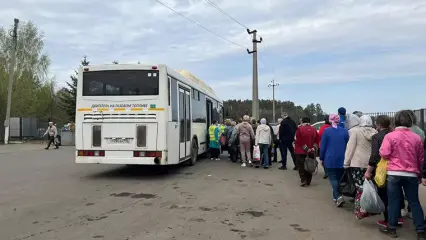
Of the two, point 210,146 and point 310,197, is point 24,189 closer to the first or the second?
point 310,197

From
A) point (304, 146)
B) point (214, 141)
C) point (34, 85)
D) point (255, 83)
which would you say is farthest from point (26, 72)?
point (304, 146)

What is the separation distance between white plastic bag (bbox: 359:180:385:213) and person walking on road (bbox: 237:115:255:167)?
28.1ft

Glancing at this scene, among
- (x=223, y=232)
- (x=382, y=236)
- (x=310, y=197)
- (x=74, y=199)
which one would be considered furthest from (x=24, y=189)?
(x=382, y=236)

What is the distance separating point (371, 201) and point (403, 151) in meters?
0.93

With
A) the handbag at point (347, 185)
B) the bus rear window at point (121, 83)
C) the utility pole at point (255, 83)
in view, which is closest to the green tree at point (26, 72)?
the utility pole at point (255, 83)

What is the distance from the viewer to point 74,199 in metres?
8.59

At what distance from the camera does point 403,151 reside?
5.78 meters

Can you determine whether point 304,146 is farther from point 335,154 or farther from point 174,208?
point 174,208

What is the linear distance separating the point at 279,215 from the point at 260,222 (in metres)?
0.64

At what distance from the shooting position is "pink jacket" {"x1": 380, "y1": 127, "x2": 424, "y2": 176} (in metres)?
5.74

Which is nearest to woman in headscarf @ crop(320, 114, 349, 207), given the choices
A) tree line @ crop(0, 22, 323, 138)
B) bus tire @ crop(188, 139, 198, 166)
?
bus tire @ crop(188, 139, 198, 166)

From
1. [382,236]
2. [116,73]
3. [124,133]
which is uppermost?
[116,73]

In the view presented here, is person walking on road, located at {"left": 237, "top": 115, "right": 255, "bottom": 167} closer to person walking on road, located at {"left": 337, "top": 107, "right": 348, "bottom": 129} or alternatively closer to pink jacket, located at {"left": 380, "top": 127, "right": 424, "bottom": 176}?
person walking on road, located at {"left": 337, "top": 107, "right": 348, "bottom": 129}

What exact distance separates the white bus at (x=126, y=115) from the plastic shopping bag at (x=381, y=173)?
20.3 ft
